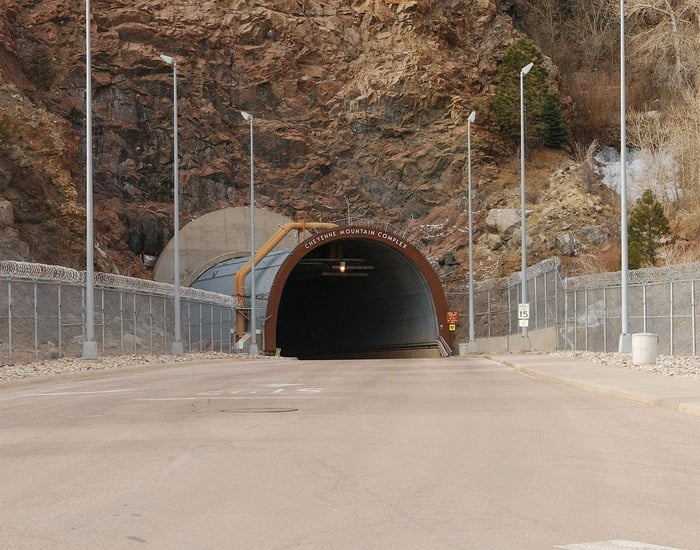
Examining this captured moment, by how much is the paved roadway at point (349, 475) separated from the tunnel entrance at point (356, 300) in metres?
40.8

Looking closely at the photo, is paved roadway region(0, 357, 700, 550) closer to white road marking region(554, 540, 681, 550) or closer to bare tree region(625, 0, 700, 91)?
white road marking region(554, 540, 681, 550)

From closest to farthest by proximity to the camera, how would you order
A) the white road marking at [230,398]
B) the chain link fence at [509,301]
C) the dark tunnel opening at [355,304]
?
the white road marking at [230,398]
the chain link fence at [509,301]
the dark tunnel opening at [355,304]

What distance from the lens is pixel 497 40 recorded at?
85062 mm

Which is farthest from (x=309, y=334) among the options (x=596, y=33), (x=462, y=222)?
(x=596, y=33)

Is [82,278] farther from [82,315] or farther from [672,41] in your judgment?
[672,41]

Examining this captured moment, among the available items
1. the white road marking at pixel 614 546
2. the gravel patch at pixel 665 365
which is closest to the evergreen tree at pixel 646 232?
the gravel patch at pixel 665 365

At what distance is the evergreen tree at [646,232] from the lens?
179ft

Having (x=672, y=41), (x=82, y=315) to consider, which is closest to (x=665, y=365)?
(x=82, y=315)

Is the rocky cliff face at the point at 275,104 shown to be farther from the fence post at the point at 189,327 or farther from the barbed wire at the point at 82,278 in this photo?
the barbed wire at the point at 82,278

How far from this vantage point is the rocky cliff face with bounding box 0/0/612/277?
7494 centimetres

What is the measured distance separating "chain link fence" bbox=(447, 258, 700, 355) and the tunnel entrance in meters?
4.09

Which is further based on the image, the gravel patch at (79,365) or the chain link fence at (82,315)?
the chain link fence at (82,315)

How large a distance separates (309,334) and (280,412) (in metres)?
64.2

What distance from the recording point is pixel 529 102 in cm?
7938
